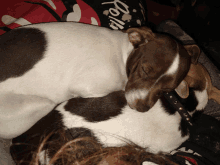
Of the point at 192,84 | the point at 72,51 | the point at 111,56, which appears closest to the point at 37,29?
the point at 72,51

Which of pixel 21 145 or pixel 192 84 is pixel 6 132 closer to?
pixel 21 145

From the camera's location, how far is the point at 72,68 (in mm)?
2180

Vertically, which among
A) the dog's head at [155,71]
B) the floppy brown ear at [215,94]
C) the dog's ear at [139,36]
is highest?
the dog's ear at [139,36]

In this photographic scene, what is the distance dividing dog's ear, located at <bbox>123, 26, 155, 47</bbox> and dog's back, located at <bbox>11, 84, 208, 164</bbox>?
0.78 meters

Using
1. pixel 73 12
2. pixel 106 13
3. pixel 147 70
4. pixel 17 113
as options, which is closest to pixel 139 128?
pixel 147 70

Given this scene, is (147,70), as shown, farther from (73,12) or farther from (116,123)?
(73,12)

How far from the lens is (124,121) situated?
193cm

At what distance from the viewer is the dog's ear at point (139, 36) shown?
2152mm

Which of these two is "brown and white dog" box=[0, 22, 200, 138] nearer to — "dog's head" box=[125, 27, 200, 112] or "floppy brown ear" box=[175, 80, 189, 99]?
"dog's head" box=[125, 27, 200, 112]

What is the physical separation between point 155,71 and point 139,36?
0.54m

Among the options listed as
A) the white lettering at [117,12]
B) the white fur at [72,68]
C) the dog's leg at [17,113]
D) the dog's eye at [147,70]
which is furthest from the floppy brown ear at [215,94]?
the dog's leg at [17,113]

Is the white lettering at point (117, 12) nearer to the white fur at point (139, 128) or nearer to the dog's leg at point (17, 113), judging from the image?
the white fur at point (139, 128)

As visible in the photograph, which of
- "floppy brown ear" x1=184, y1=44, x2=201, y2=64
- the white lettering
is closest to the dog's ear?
"floppy brown ear" x1=184, y1=44, x2=201, y2=64

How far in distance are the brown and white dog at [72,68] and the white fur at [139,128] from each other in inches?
6.2
